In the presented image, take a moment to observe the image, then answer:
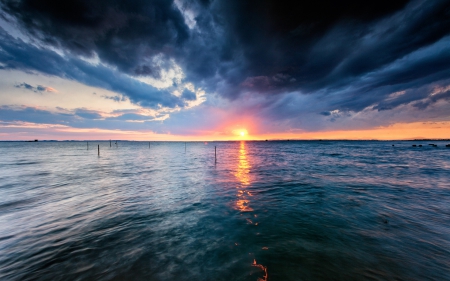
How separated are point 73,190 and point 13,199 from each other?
381cm

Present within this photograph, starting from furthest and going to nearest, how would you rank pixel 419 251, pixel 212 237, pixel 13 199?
pixel 13 199 < pixel 212 237 < pixel 419 251

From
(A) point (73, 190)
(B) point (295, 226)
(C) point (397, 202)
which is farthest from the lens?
(A) point (73, 190)

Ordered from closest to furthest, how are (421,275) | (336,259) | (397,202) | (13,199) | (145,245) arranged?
(421,275), (336,259), (145,245), (397,202), (13,199)

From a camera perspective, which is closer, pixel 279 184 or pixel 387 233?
pixel 387 233

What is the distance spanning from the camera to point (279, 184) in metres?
19.1

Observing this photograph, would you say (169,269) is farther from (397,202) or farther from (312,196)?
(397,202)

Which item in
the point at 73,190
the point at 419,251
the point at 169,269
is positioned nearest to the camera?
the point at 169,269

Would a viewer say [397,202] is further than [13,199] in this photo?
No

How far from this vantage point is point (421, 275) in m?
5.77

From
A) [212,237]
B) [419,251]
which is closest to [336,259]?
[419,251]

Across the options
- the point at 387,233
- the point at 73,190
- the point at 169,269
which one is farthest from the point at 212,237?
the point at 73,190

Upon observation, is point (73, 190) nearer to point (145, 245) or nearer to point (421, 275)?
point (145, 245)

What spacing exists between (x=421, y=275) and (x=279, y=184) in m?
13.3

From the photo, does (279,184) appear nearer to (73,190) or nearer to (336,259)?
(336,259)
